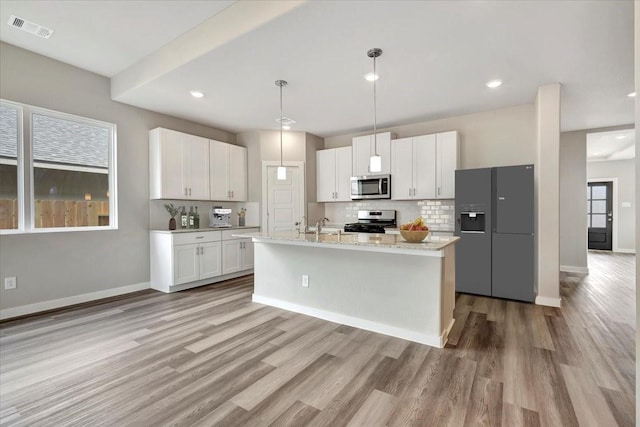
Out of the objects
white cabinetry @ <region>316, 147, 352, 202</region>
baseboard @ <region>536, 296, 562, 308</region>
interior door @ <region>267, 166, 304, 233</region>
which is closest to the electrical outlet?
interior door @ <region>267, 166, 304, 233</region>

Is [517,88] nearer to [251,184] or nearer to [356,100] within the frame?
[356,100]

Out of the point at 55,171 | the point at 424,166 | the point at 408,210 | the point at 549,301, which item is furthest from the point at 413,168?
the point at 55,171

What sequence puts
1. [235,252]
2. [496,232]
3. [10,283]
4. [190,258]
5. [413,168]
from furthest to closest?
1. [235,252]
2. [413,168]
3. [190,258]
4. [496,232]
5. [10,283]

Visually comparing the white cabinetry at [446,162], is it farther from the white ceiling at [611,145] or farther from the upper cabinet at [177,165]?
the upper cabinet at [177,165]

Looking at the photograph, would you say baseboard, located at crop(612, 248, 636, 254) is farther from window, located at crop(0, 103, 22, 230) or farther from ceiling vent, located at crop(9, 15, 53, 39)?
window, located at crop(0, 103, 22, 230)

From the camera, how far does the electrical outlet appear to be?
3071 millimetres

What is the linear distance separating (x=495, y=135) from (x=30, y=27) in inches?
224

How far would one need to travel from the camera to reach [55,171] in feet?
11.4

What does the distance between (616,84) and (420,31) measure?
2.90 metres

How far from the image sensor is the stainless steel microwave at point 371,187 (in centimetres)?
498

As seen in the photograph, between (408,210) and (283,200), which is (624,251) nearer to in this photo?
(408,210)

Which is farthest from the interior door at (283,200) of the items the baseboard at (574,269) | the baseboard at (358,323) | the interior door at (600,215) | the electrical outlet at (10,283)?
the interior door at (600,215)

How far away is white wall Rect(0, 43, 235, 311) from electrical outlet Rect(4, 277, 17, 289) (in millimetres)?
43

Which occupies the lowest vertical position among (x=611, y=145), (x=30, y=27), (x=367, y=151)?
(x=367, y=151)
